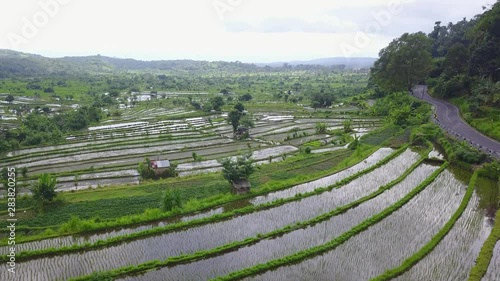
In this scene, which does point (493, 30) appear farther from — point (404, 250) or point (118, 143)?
point (118, 143)

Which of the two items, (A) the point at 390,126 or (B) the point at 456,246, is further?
(A) the point at 390,126

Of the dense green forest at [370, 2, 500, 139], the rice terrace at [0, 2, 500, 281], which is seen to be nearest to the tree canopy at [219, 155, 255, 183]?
the rice terrace at [0, 2, 500, 281]

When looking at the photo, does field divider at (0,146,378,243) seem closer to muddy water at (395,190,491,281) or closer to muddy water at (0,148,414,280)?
muddy water at (0,148,414,280)

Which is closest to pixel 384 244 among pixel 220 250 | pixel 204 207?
pixel 220 250

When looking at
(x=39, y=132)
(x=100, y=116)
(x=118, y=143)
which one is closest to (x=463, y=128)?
(x=118, y=143)

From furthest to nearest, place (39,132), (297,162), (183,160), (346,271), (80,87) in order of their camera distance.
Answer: (80,87) < (39,132) < (183,160) < (297,162) < (346,271)
